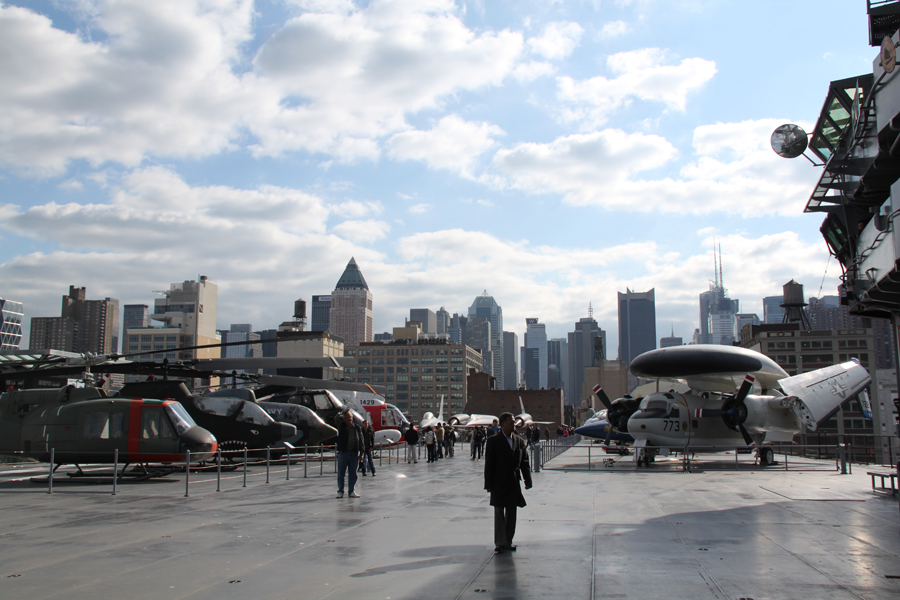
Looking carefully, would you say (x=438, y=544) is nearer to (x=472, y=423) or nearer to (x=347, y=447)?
(x=347, y=447)

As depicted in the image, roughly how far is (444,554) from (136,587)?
10.8 ft

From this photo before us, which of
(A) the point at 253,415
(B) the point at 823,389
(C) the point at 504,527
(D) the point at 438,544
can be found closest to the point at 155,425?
(A) the point at 253,415

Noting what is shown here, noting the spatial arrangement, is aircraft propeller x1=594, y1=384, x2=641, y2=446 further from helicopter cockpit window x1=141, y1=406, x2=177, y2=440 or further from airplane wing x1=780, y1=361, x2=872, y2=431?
helicopter cockpit window x1=141, y1=406, x2=177, y2=440

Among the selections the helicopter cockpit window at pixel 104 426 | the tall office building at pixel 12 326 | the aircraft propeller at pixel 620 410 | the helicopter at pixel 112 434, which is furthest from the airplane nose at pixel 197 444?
the tall office building at pixel 12 326

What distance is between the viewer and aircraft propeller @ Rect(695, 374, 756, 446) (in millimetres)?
23406

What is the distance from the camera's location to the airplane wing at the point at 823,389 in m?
24.2

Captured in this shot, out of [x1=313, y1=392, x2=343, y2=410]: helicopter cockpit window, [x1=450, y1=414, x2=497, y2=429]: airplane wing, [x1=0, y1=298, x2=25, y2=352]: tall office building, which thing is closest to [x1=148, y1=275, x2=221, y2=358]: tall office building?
[x1=0, y1=298, x2=25, y2=352]: tall office building

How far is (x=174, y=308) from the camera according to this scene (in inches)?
7141

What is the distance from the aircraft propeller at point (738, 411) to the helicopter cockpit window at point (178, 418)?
59.8 ft

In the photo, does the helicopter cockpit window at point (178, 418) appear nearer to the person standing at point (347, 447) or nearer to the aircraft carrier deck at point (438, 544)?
the aircraft carrier deck at point (438, 544)

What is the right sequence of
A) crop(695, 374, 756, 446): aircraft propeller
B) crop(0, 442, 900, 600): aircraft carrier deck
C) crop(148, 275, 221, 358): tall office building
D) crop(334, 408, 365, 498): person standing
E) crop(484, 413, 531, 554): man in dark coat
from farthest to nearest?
crop(148, 275, 221, 358): tall office building < crop(695, 374, 756, 446): aircraft propeller < crop(334, 408, 365, 498): person standing < crop(484, 413, 531, 554): man in dark coat < crop(0, 442, 900, 600): aircraft carrier deck

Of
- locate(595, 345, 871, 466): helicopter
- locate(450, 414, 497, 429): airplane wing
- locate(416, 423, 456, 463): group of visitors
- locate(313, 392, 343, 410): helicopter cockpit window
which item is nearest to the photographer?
locate(595, 345, 871, 466): helicopter

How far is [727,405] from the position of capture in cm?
2398

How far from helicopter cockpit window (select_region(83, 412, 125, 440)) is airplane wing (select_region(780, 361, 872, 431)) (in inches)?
919
